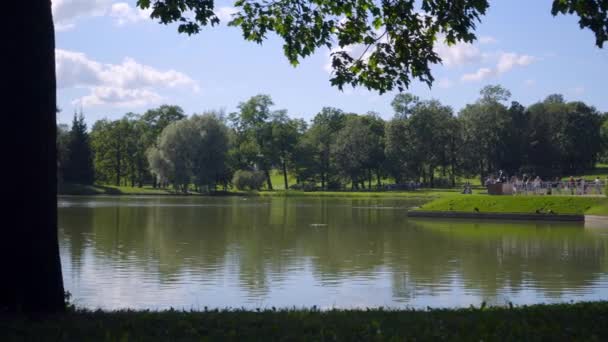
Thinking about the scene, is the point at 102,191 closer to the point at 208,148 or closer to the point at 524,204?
the point at 208,148

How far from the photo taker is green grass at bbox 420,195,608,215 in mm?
42750

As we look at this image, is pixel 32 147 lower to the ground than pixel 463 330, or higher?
higher

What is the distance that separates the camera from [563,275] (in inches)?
749

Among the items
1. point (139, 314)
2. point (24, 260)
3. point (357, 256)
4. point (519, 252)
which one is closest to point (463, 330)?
point (139, 314)

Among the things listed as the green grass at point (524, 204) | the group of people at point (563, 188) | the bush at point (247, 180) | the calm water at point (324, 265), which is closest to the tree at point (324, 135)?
the bush at point (247, 180)

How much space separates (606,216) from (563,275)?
22.7 m

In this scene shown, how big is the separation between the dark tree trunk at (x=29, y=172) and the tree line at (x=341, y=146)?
276ft

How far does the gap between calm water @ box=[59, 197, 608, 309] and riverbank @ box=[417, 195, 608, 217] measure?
24.3 feet

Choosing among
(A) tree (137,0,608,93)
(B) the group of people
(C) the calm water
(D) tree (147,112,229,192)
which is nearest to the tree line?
(D) tree (147,112,229,192)

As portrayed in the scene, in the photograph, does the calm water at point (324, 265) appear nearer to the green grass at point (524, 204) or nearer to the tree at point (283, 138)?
the green grass at point (524, 204)

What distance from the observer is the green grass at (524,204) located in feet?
140

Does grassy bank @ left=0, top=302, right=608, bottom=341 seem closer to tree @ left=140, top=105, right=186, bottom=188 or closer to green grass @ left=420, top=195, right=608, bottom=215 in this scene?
green grass @ left=420, top=195, right=608, bottom=215

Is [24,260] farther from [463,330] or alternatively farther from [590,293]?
[590,293]

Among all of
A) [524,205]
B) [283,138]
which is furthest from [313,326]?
[283,138]
